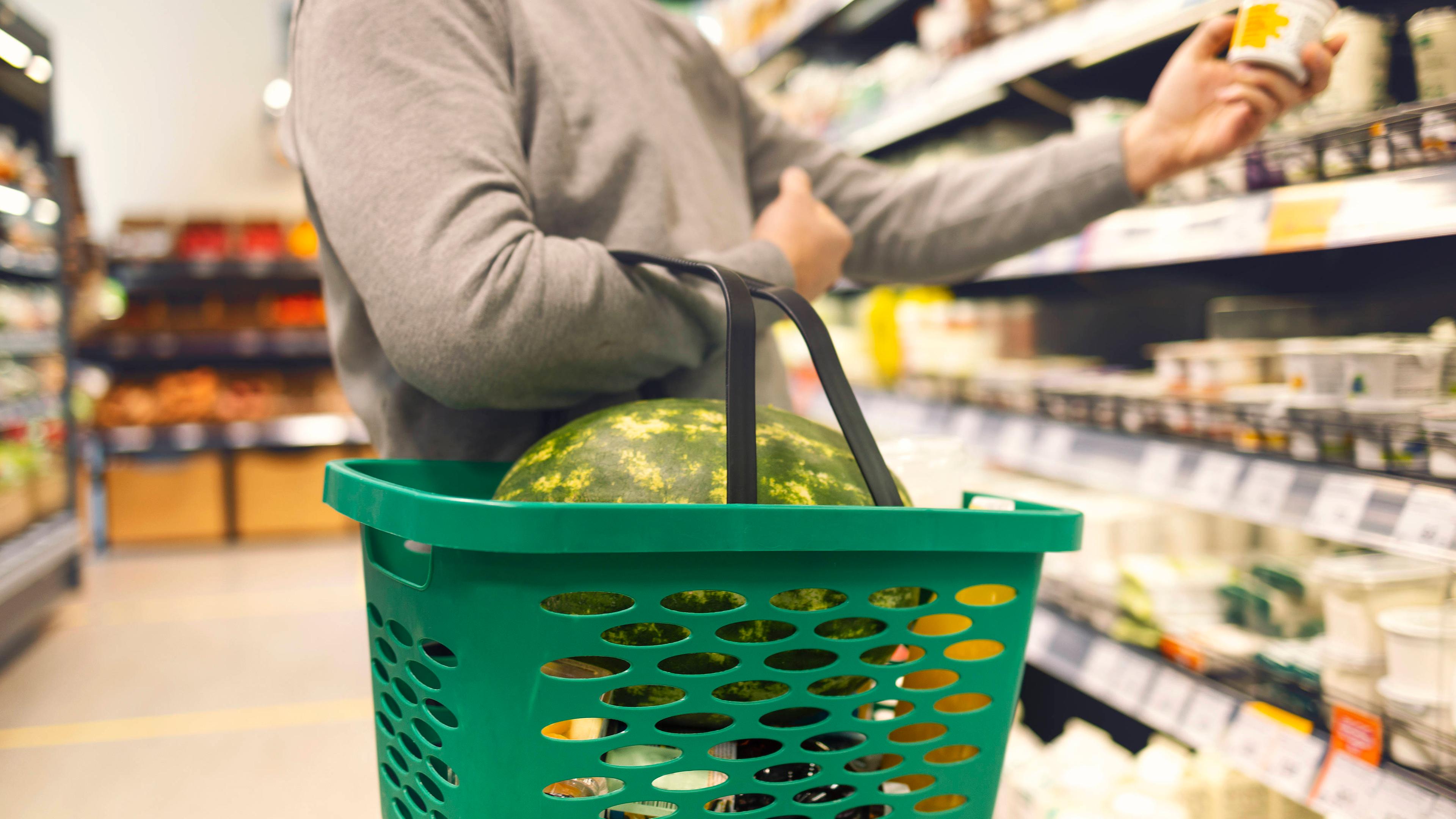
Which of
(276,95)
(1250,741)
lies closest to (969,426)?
(1250,741)

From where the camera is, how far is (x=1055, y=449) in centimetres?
176

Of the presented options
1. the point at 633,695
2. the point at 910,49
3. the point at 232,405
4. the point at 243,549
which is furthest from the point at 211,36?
the point at 633,695

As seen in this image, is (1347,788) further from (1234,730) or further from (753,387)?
(753,387)

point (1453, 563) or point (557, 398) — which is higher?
point (557, 398)

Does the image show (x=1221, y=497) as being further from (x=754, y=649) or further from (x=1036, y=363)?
(x=754, y=649)

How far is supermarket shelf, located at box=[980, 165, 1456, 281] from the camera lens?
105cm

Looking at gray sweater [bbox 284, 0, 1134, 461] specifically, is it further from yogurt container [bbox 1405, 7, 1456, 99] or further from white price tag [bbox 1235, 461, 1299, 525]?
white price tag [bbox 1235, 461, 1299, 525]

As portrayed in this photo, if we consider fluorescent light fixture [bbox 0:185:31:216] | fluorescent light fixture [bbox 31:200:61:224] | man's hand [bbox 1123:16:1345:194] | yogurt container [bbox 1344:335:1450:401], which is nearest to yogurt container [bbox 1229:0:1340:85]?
man's hand [bbox 1123:16:1345:194]

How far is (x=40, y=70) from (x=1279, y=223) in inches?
171

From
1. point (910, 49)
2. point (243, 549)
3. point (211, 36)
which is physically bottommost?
point (243, 549)

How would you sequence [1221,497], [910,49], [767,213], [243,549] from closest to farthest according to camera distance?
[767,213] < [1221,497] < [910,49] < [243,549]

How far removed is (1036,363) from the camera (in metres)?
2.07

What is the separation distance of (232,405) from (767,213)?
5.12m

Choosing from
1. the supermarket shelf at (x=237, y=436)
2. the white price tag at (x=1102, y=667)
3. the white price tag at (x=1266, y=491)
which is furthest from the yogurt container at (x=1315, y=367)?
the supermarket shelf at (x=237, y=436)
